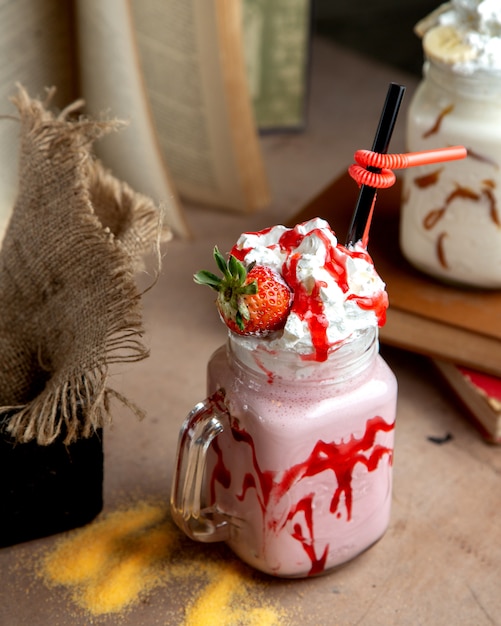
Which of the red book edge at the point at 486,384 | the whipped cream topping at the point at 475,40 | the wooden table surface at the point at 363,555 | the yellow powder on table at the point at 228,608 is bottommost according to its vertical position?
the wooden table surface at the point at 363,555

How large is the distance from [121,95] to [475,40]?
386 millimetres

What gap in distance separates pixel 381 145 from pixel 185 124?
51 centimetres

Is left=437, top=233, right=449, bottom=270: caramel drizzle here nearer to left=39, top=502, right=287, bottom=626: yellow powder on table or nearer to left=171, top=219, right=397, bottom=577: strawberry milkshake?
left=171, top=219, right=397, bottom=577: strawberry milkshake

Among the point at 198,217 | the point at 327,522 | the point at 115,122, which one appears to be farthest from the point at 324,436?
the point at 198,217

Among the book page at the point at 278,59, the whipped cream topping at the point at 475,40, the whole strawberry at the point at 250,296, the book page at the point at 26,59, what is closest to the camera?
the whole strawberry at the point at 250,296

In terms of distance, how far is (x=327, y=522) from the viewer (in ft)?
2.20

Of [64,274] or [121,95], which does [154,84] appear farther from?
[64,274]

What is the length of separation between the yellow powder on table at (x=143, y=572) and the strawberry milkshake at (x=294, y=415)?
0.03 m

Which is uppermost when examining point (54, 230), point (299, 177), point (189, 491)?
point (54, 230)

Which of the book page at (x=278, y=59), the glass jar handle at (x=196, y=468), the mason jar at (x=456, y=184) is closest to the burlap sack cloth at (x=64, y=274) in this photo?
the glass jar handle at (x=196, y=468)

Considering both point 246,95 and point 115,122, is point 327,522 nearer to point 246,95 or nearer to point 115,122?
point 115,122

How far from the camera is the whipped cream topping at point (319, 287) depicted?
1.94ft

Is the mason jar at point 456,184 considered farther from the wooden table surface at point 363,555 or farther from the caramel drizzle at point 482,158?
the wooden table surface at point 363,555

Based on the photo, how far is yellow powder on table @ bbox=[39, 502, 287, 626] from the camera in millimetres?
676
